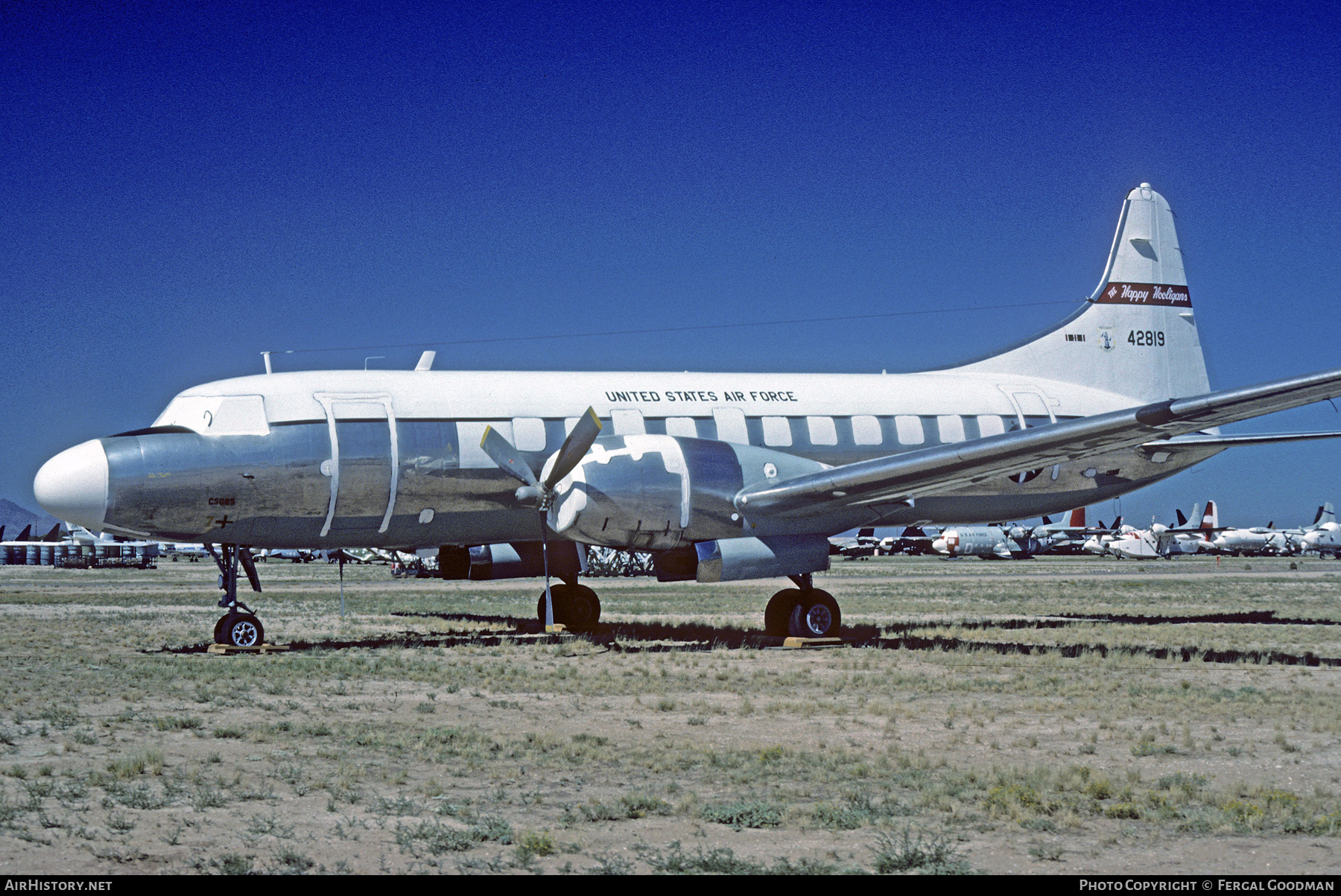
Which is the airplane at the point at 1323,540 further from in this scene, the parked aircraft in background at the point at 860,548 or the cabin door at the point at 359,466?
the cabin door at the point at 359,466

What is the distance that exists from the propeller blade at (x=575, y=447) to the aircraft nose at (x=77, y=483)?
238 inches

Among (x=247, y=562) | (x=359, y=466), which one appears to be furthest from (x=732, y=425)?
(x=247, y=562)

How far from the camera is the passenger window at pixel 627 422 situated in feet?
62.6

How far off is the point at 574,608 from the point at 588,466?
546 cm

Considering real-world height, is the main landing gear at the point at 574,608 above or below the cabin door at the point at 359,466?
below

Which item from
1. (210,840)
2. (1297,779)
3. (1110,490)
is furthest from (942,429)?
(210,840)

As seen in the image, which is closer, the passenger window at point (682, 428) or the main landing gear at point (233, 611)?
the main landing gear at point (233, 611)

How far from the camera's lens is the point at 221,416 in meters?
17.2


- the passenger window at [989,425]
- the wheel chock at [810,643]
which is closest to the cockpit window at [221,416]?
the wheel chock at [810,643]

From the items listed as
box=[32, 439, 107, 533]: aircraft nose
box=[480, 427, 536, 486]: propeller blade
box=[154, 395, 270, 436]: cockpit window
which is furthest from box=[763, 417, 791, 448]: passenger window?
box=[32, 439, 107, 533]: aircraft nose

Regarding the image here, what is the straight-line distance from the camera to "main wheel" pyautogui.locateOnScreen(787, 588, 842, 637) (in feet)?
61.3

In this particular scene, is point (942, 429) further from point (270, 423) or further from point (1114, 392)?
point (270, 423)

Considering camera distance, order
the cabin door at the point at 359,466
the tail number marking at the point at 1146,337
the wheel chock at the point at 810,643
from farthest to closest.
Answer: the tail number marking at the point at 1146,337 < the wheel chock at the point at 810,643 < the cabin door at the point at 359,466

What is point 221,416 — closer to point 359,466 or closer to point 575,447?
point 359,466
